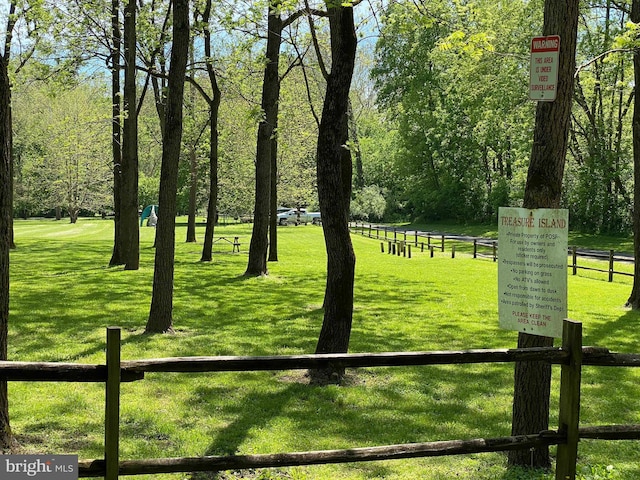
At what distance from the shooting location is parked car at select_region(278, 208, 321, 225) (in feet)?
Result: 215

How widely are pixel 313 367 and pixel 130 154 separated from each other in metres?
15.4

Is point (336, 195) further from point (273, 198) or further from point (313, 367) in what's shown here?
point (273, 198)

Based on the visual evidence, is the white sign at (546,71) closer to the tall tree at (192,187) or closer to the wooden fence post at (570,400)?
the wooden fence post at (570,400)

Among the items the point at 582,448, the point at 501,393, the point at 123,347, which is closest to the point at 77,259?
the point at 123,347

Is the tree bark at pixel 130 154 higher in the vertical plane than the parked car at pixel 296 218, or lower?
higher

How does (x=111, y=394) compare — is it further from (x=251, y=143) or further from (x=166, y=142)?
(x=251, y=143)

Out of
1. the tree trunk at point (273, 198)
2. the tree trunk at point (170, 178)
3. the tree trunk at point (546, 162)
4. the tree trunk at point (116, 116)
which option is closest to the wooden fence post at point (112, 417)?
the tree trunk at point (546, 162)

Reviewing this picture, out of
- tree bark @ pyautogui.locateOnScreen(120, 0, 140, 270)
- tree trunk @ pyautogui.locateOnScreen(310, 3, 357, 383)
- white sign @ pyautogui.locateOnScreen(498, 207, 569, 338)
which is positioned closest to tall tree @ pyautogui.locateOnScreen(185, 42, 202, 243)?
tree bark @ pyautogui.locateOnScreen(120, 0, 140, 270)

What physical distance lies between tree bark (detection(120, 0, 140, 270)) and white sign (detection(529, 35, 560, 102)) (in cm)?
1429

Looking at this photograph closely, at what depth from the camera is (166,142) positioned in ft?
35.1

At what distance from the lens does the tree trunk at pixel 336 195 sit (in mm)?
7973

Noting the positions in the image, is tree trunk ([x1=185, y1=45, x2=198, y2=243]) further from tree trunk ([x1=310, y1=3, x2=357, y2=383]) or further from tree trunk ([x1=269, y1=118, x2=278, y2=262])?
tree trunk ([x1=310, y1=3, x2=357, y2=383])

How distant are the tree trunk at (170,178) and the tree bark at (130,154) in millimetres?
7517

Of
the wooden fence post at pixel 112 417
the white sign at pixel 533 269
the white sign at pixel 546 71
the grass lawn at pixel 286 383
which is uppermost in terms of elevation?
the white sign at pixel 546 71
